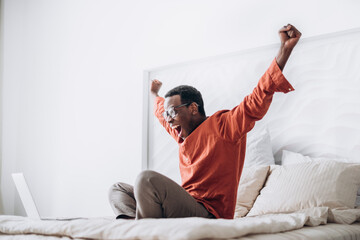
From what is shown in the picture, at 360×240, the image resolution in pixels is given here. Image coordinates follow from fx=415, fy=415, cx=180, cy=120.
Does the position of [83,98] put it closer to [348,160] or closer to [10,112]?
[10,112]

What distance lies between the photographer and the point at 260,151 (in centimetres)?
251

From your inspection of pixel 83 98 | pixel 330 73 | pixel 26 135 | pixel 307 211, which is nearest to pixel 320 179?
pixel 307 211

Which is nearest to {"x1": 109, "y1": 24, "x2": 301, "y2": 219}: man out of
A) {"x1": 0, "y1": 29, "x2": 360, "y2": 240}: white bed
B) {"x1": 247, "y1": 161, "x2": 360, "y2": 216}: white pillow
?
{"x1": 0, "y1": 29, "x2": 360, "y2": 240}: white bed

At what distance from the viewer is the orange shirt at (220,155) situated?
1.78 meters

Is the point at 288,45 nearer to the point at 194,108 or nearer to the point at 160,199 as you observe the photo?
the point at 194,108

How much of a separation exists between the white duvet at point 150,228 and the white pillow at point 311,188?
422mm

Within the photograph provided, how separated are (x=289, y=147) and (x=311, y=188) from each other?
1.77 ft

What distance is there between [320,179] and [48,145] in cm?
283

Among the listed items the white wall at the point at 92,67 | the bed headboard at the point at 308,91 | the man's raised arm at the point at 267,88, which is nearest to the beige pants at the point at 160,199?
the man's raised arm at the point at 267,88

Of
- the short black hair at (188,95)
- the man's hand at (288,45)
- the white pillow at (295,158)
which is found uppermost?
the man's hand at (288,45)

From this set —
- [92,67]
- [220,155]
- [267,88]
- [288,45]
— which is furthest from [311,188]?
[92,67]

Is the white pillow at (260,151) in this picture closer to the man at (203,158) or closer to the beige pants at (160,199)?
the man at (203,158)

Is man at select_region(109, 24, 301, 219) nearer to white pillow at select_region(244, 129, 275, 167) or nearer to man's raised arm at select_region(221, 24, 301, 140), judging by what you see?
man's raised arm at select_region(221, 24, 301, 140)

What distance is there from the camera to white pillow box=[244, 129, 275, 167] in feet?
8.18
